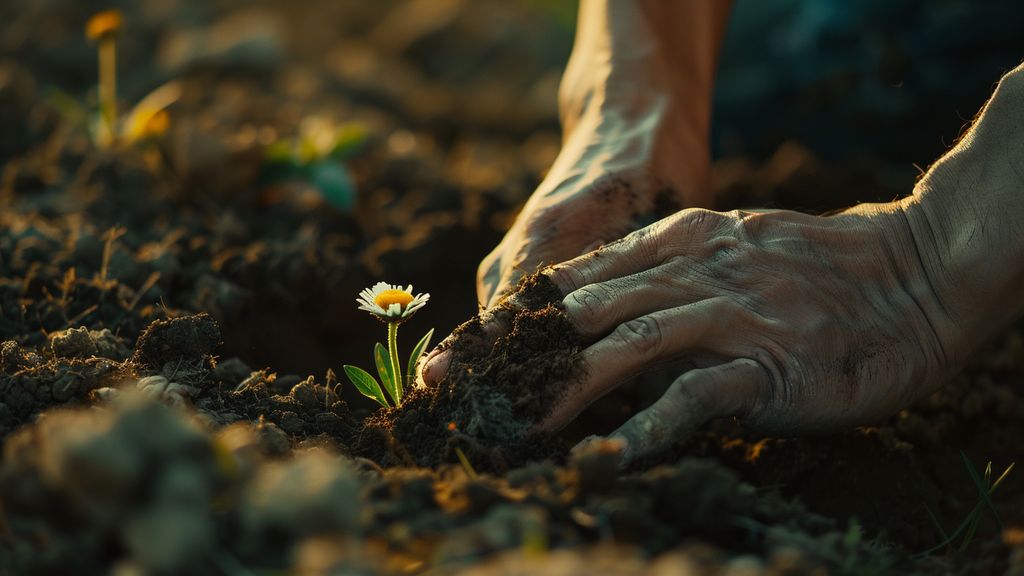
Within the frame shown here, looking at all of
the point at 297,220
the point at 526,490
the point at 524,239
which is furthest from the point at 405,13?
the point at 526,490

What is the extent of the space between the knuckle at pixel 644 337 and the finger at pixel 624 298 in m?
0.05

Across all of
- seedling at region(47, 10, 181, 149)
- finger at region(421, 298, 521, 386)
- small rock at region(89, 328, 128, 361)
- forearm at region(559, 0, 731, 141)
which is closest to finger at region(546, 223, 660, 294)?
finger at region(421, 298, 521, 386)

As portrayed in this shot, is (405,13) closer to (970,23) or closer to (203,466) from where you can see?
(970,23)

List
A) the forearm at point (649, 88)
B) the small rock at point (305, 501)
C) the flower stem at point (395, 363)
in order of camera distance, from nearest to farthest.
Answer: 1. the small rock at point (305, 501)
2. the flower stem at point (395, 363)
3. the forearm at point (649, 88)

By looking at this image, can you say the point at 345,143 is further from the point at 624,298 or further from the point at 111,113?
the point at 624,298

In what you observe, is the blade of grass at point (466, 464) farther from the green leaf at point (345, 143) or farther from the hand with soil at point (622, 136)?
the green leaf at point (345, 143)

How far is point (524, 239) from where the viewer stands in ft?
6.65

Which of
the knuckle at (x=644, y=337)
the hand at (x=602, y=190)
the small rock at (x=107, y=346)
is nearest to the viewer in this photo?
the knuckle at (x=644, y=337)

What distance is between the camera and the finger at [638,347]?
5.14 ft

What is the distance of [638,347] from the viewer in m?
1.60

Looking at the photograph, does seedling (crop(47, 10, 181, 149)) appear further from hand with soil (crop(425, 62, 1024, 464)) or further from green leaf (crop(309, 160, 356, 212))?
hand with soil (crop(425, 62, 1024, 464))

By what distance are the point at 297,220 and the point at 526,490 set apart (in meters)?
1.91

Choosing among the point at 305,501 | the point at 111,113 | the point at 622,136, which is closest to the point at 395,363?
the point at 305,501

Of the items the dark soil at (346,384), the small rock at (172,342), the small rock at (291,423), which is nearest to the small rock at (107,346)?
the dark soil at (346,384)
